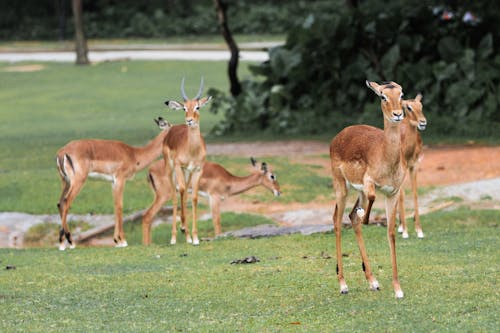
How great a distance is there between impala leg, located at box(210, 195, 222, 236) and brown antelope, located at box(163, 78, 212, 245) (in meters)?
0.84

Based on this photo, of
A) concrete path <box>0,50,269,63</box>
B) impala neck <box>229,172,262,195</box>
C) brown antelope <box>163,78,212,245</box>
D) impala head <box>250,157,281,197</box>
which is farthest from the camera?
concrete path <box>0,50,269,63</box>

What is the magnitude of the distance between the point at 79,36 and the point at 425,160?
22329 mm

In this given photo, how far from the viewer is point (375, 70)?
23.5 metres

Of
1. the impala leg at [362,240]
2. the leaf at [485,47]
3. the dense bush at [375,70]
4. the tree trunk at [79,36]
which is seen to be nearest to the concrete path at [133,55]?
the tree trunk at [79,36]

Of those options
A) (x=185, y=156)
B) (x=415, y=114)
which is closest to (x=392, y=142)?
(x=415, y=114)

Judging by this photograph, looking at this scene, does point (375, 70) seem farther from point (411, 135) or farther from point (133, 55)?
point (133, 55)

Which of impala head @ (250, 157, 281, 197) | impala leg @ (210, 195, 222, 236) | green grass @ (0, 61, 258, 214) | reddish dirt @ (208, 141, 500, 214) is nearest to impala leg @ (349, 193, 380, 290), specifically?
impala leg @ (210, 195, 222, 236)

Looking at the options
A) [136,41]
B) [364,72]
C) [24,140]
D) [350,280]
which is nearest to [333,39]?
[364,72]

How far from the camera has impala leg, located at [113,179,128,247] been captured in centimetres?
1414

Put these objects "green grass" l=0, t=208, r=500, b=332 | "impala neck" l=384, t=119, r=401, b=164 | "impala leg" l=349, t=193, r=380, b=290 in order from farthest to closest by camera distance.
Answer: "impala leg" l=349, t=193, r=380, b=290 → "impala neck" l=384, t=119, r=401, b=164 → "green grass" l=0, t=208, r=500, b=332

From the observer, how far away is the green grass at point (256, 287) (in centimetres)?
834

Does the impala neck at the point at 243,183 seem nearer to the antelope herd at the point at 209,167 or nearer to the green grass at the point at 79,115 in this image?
the antelope herd at the point at 209,167

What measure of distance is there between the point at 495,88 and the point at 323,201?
6949 mm

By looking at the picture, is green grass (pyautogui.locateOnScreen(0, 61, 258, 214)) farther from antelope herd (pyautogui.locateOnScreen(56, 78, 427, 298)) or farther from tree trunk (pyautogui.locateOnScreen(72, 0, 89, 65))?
antelope herd (pyautogui.locateOnScreen(56, 78, 427, 298))
